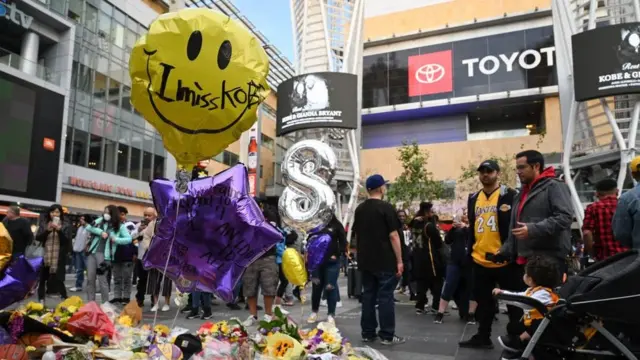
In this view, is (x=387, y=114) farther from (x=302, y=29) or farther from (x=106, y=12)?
(x=106, y=12)

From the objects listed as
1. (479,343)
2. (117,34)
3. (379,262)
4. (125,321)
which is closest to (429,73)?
(117,34)

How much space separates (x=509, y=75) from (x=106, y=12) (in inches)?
1060

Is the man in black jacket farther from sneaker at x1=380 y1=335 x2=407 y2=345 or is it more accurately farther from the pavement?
sneaker at x1=380 y1=335 x2=407 y2=345

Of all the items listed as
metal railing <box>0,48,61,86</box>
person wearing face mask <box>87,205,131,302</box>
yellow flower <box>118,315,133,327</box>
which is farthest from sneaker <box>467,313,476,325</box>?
metal railing <box>0,48,61,86</box>

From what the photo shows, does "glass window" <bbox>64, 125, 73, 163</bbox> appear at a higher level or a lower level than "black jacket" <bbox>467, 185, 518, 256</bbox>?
higher

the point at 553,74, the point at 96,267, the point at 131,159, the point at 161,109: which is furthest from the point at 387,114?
the point at 161,109

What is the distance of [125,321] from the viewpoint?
4.22m

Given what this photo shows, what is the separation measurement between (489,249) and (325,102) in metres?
24.7

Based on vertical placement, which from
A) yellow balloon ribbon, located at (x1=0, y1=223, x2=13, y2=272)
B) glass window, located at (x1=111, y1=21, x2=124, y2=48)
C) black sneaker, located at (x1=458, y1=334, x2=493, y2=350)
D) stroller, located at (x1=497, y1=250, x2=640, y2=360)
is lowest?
black sneaker, located at (x1=458, y1=334, x2=493, y2=350)

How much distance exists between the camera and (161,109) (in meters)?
3.67

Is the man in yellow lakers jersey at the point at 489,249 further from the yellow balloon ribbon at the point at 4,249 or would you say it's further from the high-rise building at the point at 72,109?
the high-rise building at the point at 72,109

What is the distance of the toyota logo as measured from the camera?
3656cm

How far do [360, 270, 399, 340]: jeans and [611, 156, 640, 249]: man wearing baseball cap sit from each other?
2.16 meters

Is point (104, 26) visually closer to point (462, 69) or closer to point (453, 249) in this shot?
point (462, 69)
